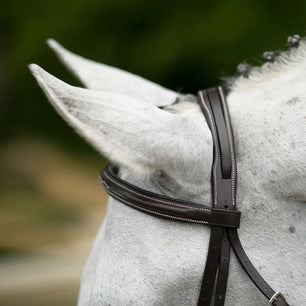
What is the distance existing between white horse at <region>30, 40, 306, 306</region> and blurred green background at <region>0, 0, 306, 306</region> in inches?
152

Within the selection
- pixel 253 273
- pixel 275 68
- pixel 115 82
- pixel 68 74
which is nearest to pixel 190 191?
pixel 253 273

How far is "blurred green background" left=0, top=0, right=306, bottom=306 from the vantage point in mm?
5816

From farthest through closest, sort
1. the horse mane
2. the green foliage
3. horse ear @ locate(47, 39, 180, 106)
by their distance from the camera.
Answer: the green foliage < horse ear @ locate(47, 39, 180, 106) < the horse mane

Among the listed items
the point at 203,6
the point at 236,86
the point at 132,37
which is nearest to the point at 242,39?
the point at 203,6

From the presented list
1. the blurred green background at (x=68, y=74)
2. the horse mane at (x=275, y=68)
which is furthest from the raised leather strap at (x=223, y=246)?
the blurred green background at (x=68, y=74)

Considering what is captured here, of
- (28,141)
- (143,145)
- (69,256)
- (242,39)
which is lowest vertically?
(69,256)

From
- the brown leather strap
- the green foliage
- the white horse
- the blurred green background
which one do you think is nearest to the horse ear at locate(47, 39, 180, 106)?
the white horse

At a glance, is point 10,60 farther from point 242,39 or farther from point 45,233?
point 242,39

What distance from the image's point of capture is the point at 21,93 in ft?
24.1

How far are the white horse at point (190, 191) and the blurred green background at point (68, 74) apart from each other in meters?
3.87

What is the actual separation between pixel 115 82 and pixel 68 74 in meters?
4.60

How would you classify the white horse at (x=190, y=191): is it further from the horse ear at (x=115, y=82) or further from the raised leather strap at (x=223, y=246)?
the horse ear at (x=115, y=82)

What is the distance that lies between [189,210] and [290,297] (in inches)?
12.6

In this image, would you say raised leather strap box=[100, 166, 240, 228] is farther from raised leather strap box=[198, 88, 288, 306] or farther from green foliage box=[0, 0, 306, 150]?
green foliage box=[0, 0, 306, 150]
